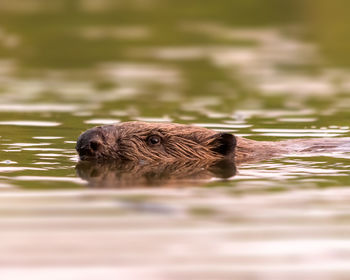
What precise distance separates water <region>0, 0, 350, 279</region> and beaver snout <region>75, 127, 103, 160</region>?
0.77 ft

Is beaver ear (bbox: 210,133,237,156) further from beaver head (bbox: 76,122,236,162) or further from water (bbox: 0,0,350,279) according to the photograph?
water (bbox: 0,0,350,279)

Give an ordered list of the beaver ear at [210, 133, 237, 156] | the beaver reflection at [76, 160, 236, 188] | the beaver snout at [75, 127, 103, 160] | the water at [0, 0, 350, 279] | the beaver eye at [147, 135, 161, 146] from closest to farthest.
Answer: the water at [0, 0, 350, 279], the beaver reflection at [76, 160, 236, 188], the beaver snout at [75, 127, 103, 160], the beaver eye at [147, 135, 161, 146], the beaver ear at [210, 133, 237, 156]

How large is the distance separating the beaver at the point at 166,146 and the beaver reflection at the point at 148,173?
0.14m

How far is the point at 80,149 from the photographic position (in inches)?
388

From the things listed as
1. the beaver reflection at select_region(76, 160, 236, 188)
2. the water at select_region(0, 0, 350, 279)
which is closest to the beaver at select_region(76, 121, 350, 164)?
the beaver reflection at select_region(76, 160, 236, 188)

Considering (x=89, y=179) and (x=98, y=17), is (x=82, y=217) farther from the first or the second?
(x=98, y=17)

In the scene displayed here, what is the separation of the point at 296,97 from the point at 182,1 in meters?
20.9

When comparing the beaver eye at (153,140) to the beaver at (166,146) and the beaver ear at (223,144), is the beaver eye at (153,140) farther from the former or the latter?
the beaver ear at (223,144)

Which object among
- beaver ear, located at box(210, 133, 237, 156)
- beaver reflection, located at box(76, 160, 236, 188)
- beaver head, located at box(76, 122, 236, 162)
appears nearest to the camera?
beaver reflection, located at box(76, 160, 236, 188)

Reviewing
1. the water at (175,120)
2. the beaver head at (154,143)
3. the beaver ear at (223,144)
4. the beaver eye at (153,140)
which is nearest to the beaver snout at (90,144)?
the beaver head at (154,143)

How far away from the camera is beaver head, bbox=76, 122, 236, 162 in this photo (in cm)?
996

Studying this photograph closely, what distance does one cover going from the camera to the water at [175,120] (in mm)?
5898

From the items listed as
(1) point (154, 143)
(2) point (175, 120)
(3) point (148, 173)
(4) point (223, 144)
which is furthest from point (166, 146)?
(2) point (175, 120)

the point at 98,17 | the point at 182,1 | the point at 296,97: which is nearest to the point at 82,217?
the point at 296,97
